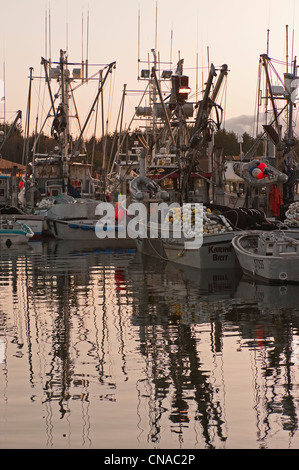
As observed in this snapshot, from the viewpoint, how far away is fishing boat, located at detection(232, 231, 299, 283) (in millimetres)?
22047

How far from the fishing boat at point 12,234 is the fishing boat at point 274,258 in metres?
16.8

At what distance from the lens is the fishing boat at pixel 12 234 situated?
3809 centimetres

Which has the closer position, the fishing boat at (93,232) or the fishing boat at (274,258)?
the fishing boat at (274,258)

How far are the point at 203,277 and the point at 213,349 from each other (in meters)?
11.1

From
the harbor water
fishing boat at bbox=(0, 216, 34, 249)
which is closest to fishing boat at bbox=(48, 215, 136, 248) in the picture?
fishing boat at bbox=(0, 216, 34, 249)

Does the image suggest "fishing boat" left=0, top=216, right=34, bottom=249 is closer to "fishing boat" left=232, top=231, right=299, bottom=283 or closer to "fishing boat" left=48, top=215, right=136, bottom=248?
"fishing boat" left=48, top=215, right=136, bottom=248

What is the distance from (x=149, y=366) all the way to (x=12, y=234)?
26.6 meters

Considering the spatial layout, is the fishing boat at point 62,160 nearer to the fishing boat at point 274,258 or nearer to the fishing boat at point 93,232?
the fishing boat at point 93,232

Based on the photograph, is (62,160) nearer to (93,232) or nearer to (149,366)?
(93,232)

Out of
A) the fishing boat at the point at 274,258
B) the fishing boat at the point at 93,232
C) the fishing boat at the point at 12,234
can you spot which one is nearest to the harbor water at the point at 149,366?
the fishing boat at the point at 274,258

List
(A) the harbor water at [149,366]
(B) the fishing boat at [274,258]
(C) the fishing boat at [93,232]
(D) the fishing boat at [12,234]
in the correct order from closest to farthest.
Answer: (A) the harbor water at [149,366] < (B) the fishing boat at [274,258] < (D) the fishing boat at [12,234] < (C) the fishing boat at [93,232]

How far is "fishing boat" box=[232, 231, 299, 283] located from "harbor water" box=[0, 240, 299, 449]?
1.62 ft
